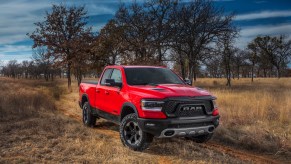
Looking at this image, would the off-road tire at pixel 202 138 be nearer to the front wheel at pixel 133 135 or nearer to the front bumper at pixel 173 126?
the front bumper at pixel 173 126

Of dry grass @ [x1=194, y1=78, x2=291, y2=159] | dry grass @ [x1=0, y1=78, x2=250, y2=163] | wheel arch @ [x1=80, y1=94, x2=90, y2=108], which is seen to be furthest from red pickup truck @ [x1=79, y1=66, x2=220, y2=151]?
wheel arch @ [x1=80, y1=94, x2=90, y2=108]

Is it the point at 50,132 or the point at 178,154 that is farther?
the point at 50,132

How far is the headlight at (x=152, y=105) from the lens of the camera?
5676mm

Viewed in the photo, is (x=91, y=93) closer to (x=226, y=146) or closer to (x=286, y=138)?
(x=226, y=146)

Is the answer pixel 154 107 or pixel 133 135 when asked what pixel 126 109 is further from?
pixel 154 107

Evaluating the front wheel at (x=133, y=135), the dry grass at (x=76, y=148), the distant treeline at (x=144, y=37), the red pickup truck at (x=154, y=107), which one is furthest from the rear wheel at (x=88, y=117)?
the distant treeline at (x=144, y=37)

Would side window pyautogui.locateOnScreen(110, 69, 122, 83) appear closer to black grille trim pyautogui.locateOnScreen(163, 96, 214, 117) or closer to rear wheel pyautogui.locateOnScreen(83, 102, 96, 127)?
rear wheel pyautogui.locateOnScreen(83, 102, 96, 127)

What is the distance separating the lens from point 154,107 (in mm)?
5707

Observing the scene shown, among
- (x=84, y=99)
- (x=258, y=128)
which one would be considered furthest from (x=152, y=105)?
(x=84, y=99)

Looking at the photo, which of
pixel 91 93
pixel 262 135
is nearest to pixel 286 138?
pixel 262 135

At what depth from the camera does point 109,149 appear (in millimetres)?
6008

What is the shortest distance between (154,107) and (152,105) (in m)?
0.06

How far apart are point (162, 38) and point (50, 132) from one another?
19314mm

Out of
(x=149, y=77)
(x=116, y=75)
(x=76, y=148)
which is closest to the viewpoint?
(x=76, y=148)
